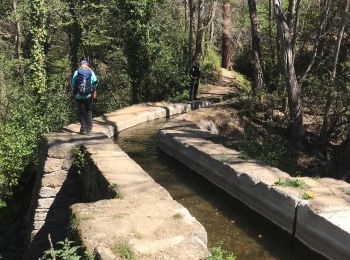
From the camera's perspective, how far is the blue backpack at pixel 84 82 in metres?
9.33

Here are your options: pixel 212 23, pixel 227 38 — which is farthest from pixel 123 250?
pixel 212 23

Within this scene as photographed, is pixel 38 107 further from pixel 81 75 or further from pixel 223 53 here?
pixel 223 53

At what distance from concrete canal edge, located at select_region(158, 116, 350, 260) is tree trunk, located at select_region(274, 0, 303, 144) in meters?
4.95

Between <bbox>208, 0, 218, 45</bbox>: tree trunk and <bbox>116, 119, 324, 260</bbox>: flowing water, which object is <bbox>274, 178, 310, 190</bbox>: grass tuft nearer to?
<bbox>116, 119, 324, 260</bbox>: flowing water

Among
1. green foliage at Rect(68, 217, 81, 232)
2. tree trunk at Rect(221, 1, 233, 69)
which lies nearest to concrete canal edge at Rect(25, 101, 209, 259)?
green foliage at Rect(68, 217, 81, 232)

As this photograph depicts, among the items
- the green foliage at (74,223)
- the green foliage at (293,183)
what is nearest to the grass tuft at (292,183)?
the green foliage at (293,183)

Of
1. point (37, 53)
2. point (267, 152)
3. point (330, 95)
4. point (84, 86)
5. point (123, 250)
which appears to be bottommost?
point (267, 152)

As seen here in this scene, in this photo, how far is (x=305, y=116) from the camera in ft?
59.4

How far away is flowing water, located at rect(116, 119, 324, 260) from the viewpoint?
583 centimetres

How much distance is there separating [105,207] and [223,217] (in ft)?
6.80

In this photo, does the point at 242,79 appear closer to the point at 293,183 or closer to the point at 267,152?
the point at 267,152

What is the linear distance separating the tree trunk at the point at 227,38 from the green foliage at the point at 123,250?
85.4 ft

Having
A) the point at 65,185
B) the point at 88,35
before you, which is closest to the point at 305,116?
the point at 88,35

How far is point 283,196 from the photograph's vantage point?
6246 mm
